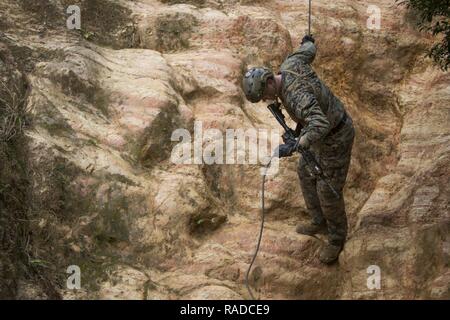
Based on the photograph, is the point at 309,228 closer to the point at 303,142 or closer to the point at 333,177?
the point at 333,177

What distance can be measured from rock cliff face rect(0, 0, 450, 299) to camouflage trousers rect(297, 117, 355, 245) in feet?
1.23

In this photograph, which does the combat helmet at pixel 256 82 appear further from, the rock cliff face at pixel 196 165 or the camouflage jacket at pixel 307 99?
the rock cliff face at pixel 196 165

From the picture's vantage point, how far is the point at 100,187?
750 centimetres

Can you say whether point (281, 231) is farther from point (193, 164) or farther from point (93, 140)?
point (93, 140)

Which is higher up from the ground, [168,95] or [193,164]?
[168,95]

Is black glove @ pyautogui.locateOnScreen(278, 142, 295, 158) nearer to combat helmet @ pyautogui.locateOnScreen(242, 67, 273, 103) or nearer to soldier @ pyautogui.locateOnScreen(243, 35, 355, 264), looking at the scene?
soldier @ pyautogui.locateOnScreen(243, 35, 355, 264)

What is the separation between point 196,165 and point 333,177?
1627mm

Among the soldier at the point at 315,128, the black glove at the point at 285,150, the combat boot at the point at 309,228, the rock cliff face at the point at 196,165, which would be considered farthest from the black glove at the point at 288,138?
the combat boot at the point at 309,228

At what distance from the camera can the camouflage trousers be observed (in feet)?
25.1

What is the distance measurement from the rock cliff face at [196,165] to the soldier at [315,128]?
351 mm

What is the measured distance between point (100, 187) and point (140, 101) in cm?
132

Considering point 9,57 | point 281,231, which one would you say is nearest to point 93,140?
point 9,57

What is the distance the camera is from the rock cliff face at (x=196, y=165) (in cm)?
732

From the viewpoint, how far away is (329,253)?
7996 millimetres
